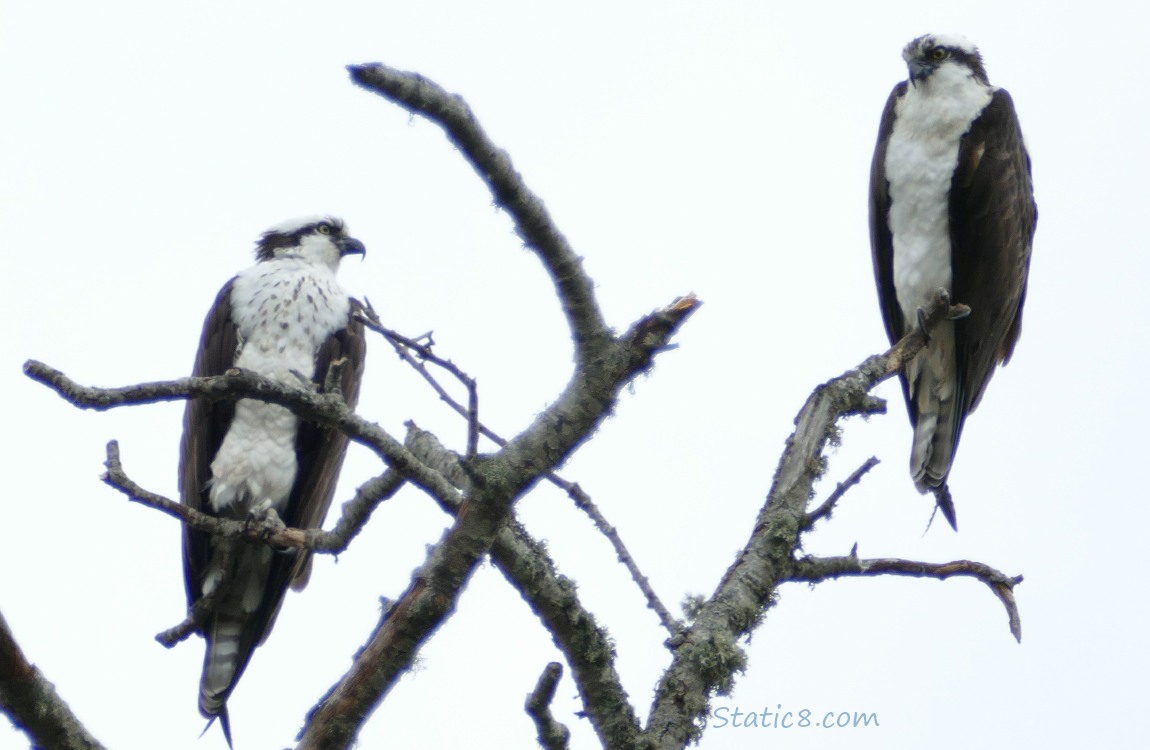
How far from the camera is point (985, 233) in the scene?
17.0 ft

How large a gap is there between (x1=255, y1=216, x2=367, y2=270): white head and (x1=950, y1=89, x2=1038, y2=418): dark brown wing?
11.3ft

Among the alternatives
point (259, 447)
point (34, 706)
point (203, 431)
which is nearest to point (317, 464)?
point (259, 447)

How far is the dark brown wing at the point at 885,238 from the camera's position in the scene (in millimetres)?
5420

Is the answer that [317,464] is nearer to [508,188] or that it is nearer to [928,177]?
[928,177]

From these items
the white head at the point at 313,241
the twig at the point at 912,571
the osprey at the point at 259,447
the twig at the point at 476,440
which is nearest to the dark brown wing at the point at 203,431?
the osprey at the point at 259,447

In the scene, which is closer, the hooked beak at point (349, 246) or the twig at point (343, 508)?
the twig at point (343, 508)

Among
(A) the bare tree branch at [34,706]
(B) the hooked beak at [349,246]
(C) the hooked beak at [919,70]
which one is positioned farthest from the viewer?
(B) the hooked beak at [349,246]

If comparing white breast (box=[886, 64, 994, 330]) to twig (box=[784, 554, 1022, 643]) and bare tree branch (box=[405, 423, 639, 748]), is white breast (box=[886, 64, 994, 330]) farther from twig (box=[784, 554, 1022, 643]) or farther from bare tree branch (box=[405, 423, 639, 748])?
bare tree branch (box=[405, 423, 639, 748])

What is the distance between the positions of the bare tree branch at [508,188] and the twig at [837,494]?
1.07 metres

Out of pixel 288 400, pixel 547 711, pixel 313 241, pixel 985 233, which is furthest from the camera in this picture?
pixel 313 241

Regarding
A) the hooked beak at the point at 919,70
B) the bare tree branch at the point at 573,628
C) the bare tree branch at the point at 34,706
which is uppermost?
the hooked beak at the point at 919,70

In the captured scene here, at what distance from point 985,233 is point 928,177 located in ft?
1.15

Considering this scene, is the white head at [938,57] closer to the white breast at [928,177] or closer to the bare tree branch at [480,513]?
the white breast at [928,177]

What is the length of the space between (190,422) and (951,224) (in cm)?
371
